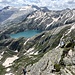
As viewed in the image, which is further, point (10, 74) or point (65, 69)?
point (10, 74)

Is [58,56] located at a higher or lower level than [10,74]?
lower

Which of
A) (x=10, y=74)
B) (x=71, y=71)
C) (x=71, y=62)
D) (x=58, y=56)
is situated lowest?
(x=71, y=71)

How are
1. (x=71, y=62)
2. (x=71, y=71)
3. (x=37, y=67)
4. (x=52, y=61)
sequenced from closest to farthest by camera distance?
(x=71, y=71), (x=71, y=62), (x=52, y=61), (x=37, y=67)

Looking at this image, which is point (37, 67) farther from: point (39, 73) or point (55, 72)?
point (55, 72)

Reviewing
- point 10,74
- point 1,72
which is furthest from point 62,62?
point 1,72

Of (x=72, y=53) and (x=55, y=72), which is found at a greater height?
(x=72, y=53)

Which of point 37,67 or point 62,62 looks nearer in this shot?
point 62,62

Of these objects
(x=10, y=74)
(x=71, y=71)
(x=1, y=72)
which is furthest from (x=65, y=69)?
(x=1, y=72)

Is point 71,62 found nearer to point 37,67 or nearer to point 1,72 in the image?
point 37,67

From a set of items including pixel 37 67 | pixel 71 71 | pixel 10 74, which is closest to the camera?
pixel 71 71
